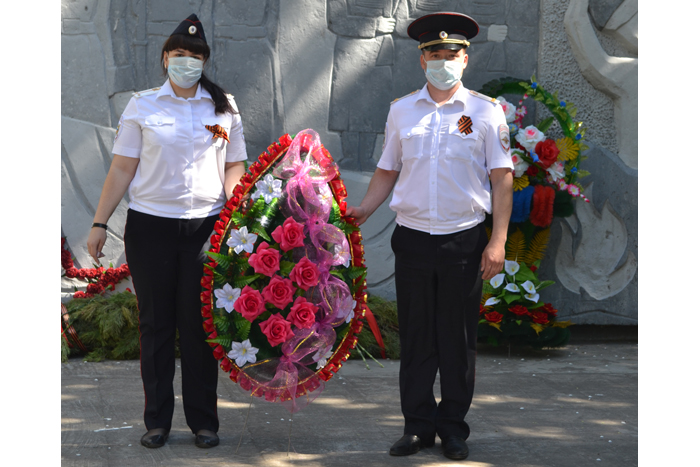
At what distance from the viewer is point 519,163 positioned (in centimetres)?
522

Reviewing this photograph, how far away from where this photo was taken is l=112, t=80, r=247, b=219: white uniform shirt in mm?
3148

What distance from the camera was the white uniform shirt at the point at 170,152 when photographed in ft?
10.3

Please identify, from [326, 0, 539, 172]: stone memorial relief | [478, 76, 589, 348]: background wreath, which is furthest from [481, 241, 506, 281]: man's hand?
[326, 0, 539, 172]: stone memorial relief

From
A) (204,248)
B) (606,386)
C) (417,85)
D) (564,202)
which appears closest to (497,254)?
(204,248)

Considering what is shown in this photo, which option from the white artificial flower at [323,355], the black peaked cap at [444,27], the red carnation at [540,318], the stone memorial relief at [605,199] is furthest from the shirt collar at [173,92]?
the stone memorial relief at [605,199]

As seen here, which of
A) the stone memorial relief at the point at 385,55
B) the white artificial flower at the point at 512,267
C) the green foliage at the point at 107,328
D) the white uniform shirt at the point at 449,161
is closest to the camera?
the white uniform shirt at the point at 449,161

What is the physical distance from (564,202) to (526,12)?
1.59 meters

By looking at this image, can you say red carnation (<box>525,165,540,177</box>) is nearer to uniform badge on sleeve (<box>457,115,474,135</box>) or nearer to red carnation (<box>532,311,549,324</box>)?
red carnation (<box>532,311,549,324</box>)

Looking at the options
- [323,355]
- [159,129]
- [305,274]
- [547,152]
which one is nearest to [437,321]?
[323,355]

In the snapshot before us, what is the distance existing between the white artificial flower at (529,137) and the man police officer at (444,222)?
6.92 ft

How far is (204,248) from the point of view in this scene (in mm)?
3191

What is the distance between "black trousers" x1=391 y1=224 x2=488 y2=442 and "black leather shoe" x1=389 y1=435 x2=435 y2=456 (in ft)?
0.13

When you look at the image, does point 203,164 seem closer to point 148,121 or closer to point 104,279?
point 148,121

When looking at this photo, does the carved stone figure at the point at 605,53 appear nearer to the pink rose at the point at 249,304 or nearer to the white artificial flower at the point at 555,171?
the white artificial flower at the point at 555,171
